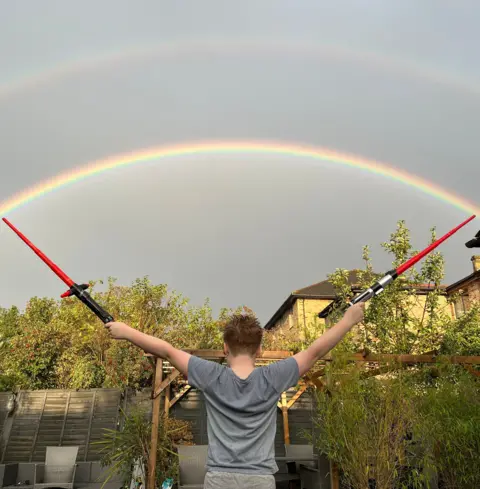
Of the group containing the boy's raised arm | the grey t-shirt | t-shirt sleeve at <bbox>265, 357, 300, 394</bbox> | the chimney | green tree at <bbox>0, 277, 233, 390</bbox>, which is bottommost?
the grey t-shirt

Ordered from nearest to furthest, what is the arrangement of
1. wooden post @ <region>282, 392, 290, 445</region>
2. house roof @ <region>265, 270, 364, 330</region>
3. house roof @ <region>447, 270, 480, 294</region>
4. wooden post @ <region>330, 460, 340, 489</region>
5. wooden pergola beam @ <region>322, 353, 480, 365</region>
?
wooden post @ <region>330, 460, 340, 489</region>
wooden pergola beam @ <region>322, 353, 480, 365</region>
wooden post @ <region>282, 392, 290, 445</region>
house roof @ <region>447, 270, 480, 294</region>
house roof @ <region>265, 270, 364, 330</region>

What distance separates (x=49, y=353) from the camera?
15.2 meters

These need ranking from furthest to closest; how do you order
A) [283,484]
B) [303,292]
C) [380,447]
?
[303,292] < [283,484] < [380,447]

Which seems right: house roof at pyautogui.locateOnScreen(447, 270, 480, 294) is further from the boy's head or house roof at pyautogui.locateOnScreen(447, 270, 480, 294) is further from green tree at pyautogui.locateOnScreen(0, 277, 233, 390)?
the boy's head

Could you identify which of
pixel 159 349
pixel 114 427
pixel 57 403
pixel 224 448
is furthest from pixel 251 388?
pixel 57 403

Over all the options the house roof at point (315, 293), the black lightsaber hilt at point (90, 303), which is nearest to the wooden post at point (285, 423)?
the black lightsaber hilt at point (90, 303)

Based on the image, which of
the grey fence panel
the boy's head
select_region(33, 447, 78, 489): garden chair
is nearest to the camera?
the boy's head

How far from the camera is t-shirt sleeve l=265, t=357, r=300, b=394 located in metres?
1.74

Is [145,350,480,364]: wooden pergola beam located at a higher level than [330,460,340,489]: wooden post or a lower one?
higher

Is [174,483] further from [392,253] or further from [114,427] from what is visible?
[392,253]

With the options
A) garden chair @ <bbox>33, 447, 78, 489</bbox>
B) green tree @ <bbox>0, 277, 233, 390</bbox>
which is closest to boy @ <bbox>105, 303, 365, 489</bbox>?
garden chair @ <bbox>33, 447, 78, 489</bbox>

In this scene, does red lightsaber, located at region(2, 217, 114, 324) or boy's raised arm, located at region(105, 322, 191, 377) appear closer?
boy's raised arm, located at region(105, 322, 191, 377)

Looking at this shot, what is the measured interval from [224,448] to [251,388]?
22 cm

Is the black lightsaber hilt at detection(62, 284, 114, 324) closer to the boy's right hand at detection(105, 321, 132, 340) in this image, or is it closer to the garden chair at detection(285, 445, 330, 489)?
→ the boy's right hand at detection(105, 321, 132, 340)
